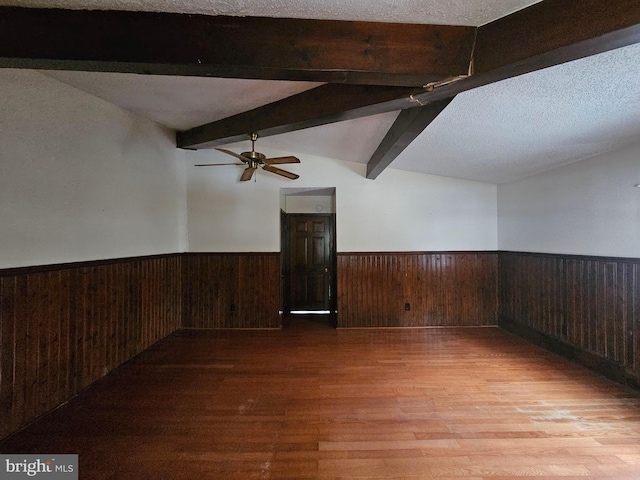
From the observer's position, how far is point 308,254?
5512mm

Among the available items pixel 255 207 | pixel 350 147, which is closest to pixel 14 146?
pixel 255 207

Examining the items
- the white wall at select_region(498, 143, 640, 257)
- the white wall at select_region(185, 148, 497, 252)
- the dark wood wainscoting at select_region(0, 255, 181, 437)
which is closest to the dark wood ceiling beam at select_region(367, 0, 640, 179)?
the white wall at select_region(498, 143, 640, 257)

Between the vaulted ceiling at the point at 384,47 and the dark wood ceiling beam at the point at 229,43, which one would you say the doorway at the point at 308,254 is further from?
the dark wood ceiling beam at the point at 229,43

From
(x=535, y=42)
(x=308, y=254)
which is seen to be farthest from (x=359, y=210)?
(x=535, y=42)

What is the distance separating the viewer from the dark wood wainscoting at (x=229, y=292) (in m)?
4.48

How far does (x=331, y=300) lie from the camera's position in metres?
5.43

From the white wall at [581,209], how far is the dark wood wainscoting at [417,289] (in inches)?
28.6

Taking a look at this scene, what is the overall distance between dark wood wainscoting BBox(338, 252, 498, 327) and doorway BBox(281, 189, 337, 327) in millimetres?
1001

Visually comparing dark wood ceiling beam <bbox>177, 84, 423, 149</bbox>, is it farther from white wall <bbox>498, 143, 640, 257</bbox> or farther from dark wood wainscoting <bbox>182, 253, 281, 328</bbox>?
white wall <bbox>498, 143, 640, 257</bbox>

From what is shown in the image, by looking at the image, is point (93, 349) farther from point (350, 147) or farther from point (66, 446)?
point (350, 147)

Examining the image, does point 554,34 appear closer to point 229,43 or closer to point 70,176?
point 229,43

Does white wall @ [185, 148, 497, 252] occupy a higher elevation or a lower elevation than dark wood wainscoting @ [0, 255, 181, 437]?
higher

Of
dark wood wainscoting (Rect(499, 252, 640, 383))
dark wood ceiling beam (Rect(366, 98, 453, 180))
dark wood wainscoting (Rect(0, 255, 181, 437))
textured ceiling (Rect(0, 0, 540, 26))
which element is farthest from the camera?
dark wood wainscoting (Rect(499, 252, 640, 383))

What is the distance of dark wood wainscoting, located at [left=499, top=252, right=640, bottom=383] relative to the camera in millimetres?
2609
